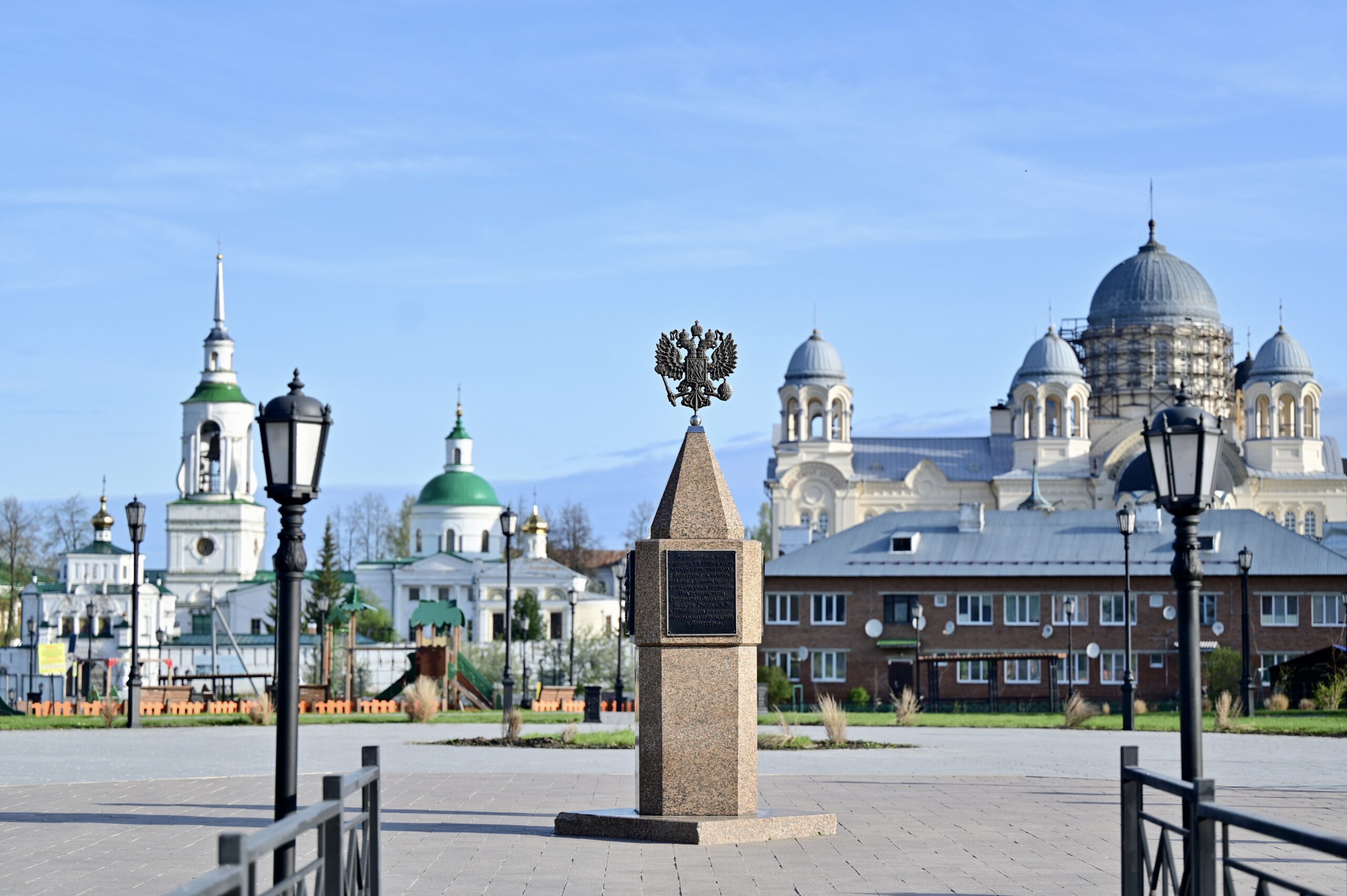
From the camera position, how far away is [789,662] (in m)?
64.2

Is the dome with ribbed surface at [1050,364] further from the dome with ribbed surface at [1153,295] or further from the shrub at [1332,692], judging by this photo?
the shrub at [1332,692]

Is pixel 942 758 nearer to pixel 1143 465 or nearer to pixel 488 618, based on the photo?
pixel 1143 465

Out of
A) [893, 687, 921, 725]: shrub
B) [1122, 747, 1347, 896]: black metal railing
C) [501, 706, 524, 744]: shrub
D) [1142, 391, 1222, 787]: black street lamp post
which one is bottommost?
[893, 687, 921, 725]: shrub

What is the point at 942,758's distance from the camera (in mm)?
23938

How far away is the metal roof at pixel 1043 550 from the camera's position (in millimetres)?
61625

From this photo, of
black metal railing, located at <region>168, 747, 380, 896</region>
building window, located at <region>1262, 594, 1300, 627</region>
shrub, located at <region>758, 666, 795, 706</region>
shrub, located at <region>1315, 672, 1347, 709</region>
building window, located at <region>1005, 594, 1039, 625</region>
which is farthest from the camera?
building window, located at <region>1005, 594, 1039, 625</region>

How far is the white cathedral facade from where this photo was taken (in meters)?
102

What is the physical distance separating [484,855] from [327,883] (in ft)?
15.2

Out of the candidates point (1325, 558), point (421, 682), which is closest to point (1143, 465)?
point (1325, 558)

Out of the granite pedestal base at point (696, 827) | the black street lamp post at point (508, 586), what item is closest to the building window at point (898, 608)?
the black street lamp post at point (508, 586)

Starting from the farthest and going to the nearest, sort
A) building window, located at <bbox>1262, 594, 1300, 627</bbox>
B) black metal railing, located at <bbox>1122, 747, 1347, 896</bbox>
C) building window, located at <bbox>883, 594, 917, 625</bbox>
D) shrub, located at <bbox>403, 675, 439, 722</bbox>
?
1. building window, located at <bbox>883, 594, 917, 625</bbox>
2. building window, located at <bbox>1262, 594, 1300, 627</bbox>
3. shrub, located at <bbox>403, 675, 439, 722</bbox>
4. black metal railing, located at <bbox>1122, 747, 1347, 896</bbox>

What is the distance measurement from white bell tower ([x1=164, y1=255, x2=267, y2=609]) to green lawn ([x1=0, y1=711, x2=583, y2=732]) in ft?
229

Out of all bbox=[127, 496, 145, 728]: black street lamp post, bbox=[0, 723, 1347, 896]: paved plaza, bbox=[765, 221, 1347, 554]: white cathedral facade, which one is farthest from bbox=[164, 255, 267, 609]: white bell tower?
bbox=[0, 723, 1347, 896]: paved plaza

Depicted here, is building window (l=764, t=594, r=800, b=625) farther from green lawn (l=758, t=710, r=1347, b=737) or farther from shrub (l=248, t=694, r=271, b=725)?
shrub (l=248, t=694, r=271, b=725)
